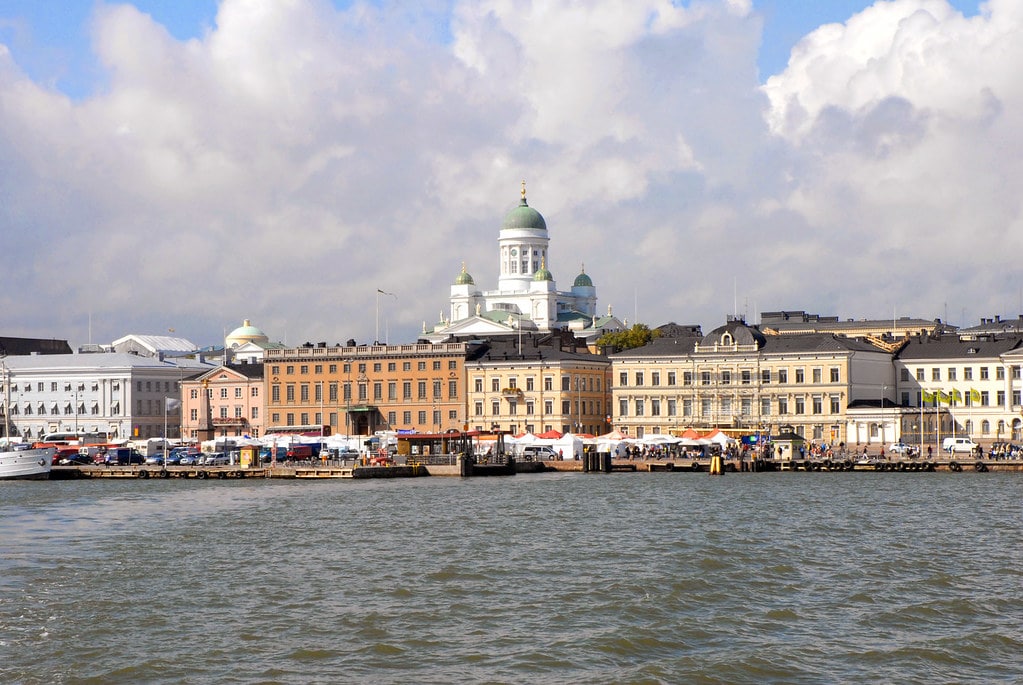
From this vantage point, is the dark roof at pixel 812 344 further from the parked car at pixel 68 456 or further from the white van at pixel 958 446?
the parked car at pixel 68 456

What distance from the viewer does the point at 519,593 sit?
34.2 meters

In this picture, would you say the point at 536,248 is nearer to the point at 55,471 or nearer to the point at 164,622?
the point at 55,471

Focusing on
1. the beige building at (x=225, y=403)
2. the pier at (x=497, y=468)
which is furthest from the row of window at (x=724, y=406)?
the beige building at (x=225, y=403)

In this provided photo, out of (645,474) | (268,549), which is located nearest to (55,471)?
(645,474)

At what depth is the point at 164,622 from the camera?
30672mm

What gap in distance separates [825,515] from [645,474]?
34320 mm

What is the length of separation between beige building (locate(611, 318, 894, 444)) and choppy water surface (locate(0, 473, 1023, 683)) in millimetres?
48817

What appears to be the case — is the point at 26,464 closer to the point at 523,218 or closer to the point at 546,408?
the point at 546,408

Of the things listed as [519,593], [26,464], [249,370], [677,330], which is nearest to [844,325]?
[677,330]

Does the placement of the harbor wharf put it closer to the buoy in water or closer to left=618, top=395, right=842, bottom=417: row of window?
the buoy in water

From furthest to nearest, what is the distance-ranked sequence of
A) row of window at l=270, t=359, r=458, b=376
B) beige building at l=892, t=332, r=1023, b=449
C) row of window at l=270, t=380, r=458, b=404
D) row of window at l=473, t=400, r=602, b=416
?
row of window at l=270, t=359, r=458, b=376 < row of window at l=270, t=380, r=458, b=404 < row of window at l=473, t=400, r=602, b=416 < beige building at l=892, t=332, r=1023, b=449

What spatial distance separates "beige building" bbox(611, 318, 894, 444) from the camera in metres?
108

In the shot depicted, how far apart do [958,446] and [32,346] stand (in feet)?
363

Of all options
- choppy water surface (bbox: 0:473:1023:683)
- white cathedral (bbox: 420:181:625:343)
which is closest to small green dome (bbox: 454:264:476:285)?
white cathedral (bbox: 420:181:625:343)
